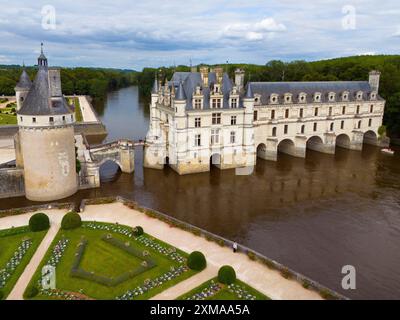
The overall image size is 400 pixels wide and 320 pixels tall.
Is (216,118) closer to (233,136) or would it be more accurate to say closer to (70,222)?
(233,136)

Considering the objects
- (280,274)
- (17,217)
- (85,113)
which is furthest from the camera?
(85,113)

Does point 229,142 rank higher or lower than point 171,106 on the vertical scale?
lower

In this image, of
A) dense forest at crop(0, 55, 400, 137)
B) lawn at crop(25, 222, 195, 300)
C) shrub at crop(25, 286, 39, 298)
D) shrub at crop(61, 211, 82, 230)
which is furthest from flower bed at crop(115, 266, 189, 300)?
dense forest at crop(0, 55, 400, 137)

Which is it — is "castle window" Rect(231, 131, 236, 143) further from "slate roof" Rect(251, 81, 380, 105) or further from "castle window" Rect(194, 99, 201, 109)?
"slate roof" Rect(251, 81, 380, 105)

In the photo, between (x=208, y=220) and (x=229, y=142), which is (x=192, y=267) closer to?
(x=208, y=220)

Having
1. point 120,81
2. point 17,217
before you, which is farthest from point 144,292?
point 120,81

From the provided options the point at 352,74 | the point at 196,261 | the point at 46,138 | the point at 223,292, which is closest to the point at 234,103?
the point at 46,138
